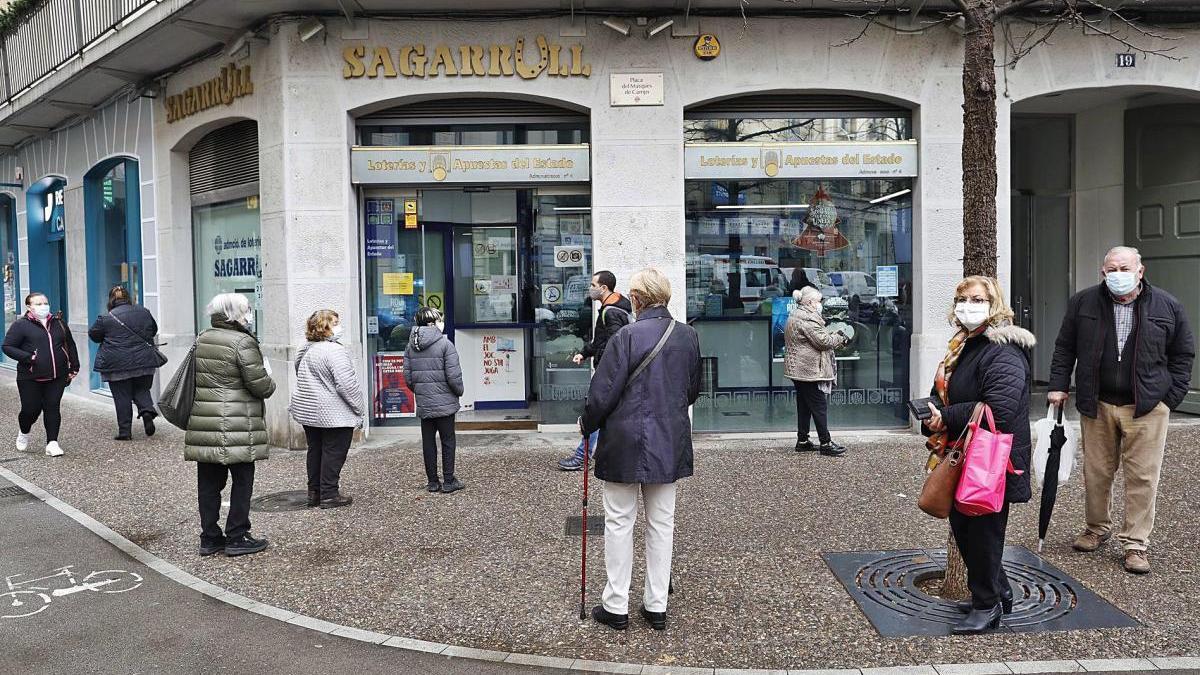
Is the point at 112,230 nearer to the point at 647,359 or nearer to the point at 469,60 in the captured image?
the point at 469,60

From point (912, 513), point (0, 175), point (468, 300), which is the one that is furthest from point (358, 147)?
point (0, 175)

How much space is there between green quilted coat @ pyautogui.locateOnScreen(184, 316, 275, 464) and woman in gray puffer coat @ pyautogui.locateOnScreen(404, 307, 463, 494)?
183cm

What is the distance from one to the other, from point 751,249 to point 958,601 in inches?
242

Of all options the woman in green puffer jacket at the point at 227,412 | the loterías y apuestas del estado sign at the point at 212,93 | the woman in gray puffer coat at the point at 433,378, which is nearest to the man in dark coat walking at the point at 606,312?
the woman in gray puffer coat at the point at 433,378

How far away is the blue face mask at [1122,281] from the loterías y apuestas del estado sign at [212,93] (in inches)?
342

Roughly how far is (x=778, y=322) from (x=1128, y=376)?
5300mm

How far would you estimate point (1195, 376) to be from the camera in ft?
36.6

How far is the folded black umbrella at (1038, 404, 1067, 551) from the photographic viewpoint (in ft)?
18.5

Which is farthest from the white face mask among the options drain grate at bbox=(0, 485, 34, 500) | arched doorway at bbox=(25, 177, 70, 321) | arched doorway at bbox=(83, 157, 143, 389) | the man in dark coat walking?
arched doorway at bbox=(25, 177, 70, 321)

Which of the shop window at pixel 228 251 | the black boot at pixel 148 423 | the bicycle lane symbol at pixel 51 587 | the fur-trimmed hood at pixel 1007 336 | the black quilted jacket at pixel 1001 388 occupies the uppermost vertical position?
the shop window at pixel 228 251

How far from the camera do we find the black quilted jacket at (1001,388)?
454 cm

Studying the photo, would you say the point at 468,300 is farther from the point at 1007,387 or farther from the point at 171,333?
the point at 1007,387

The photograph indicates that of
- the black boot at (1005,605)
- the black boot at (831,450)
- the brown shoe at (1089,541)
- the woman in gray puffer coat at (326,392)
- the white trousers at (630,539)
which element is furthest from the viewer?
the black boot at (831,450)

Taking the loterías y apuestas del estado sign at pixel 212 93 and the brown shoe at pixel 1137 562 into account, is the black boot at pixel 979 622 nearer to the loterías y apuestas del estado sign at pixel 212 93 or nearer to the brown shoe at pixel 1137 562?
the brown shoe at pixel 1137 562
